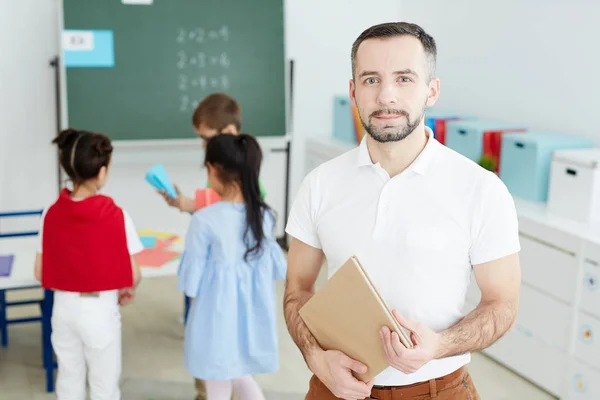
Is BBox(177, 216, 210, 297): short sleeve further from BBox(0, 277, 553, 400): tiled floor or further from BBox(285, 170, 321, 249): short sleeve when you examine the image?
BBox(285, 170, 321, 249): short sleeve

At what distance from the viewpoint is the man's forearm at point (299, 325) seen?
1.53 metres

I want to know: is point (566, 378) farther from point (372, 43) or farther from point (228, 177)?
point (372, 43)

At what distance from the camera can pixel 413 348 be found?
4.39 ft

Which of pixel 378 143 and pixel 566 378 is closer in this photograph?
pixel 378 143

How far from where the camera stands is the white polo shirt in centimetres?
143

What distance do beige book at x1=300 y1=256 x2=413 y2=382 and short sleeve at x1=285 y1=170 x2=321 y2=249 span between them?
0.19 m

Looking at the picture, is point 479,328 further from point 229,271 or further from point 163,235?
point 163,235

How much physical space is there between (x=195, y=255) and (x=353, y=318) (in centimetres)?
129

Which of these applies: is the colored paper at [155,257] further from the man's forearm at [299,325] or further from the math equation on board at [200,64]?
the math equation on board at [200,64]

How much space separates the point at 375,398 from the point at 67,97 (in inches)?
128

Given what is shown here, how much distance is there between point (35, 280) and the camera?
2.83 m

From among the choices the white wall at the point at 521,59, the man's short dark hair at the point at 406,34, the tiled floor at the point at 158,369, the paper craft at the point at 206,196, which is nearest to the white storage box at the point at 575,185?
the white wall at the point at 521,59

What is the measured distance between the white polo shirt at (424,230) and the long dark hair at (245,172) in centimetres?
104

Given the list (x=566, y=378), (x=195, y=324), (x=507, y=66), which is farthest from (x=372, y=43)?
(x=507, y=66)
